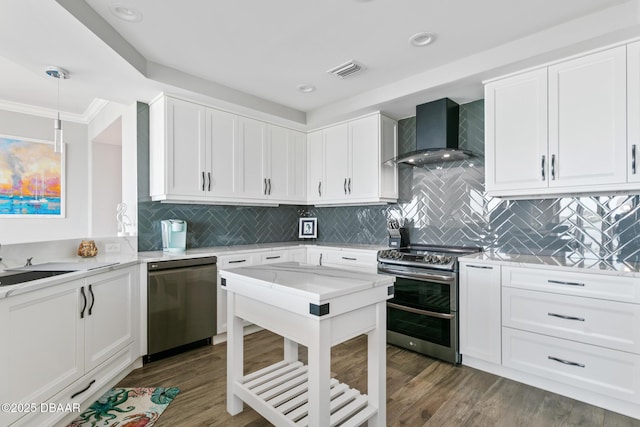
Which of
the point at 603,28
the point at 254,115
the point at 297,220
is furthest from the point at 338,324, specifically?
the point at 297,220

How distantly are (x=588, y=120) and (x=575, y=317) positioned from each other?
55.8 inches

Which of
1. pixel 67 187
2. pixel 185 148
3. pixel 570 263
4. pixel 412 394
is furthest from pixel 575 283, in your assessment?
pixel 67 187

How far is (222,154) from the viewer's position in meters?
3.37

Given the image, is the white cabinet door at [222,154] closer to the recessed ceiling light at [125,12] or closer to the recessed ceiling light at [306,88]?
the recessed ceiling light at [306,88]

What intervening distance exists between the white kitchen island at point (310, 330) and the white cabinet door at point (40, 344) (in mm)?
962

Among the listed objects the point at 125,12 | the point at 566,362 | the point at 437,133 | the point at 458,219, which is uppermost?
the point at 125,12

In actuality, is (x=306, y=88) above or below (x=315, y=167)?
above

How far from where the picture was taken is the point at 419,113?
3.22 meters

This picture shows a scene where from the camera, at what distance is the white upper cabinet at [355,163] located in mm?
3516

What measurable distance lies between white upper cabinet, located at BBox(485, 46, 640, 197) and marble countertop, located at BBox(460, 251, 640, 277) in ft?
1.76

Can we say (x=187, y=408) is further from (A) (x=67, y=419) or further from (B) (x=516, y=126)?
(B) (x=516, y=126)

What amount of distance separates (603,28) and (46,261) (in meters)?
4.29

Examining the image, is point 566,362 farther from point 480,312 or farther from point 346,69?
point 346,69

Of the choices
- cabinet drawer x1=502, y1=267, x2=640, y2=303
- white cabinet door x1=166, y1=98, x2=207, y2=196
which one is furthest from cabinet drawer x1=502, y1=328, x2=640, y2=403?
white cabinet door x1=166, y1=98, x2=207, y2=196
